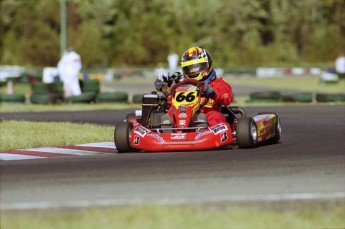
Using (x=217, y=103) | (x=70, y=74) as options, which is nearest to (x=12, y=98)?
(x=70, y=74)

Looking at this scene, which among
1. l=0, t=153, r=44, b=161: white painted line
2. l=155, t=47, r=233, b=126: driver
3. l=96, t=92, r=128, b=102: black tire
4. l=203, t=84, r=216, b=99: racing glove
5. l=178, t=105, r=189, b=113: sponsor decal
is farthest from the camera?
l=96, t=92, r=128, b=102: black tire

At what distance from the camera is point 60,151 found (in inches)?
473

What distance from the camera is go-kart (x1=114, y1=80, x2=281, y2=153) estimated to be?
37.3 feet

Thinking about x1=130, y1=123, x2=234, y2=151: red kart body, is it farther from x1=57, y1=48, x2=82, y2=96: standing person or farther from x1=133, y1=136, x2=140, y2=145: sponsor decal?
x1=57, y1=48, x2=82, y2=96: standing person

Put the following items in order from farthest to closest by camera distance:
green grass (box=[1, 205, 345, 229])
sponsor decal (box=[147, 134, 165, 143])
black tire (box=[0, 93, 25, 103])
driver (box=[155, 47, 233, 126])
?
black tire (box=[0, 93, 25, 103]) < driver (box=[155, 47, 233, 126]) < sponsor decal (box=[147, 134, 165, 143]) < green grass (box=[1, 205, 345, 229])

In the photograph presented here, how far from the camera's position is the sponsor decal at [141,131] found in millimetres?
11609

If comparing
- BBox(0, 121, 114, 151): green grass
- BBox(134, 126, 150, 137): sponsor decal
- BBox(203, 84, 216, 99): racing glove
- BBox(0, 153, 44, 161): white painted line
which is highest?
BBox(203, 84, 216, 99): racing glove

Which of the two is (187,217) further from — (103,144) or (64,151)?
(103,144)

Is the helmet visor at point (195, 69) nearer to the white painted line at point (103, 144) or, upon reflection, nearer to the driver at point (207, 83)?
the driver at point (207, 83)

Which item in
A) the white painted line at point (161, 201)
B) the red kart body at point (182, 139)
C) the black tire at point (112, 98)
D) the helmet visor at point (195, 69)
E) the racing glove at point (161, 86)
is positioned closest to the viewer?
the white painted line at point (161, 201)

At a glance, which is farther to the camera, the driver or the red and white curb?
the driver

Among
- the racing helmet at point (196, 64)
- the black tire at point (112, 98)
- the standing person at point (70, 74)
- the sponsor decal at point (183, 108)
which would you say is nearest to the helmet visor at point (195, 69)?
the racing helmet at point (196, 64)

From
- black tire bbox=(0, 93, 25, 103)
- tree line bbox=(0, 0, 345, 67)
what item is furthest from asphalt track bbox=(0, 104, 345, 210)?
tree line bbox=(0, 0, 345, 67)

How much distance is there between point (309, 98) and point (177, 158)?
14749 millimetres
